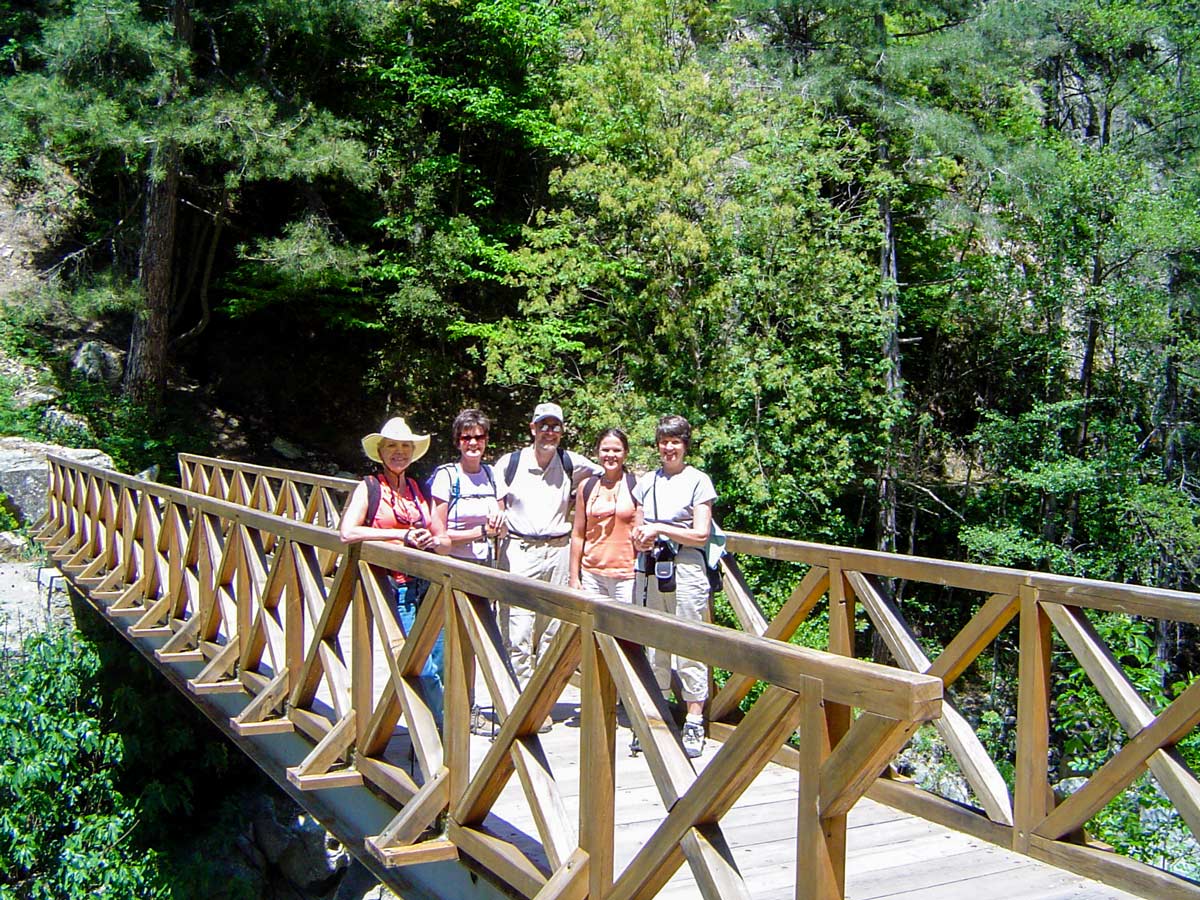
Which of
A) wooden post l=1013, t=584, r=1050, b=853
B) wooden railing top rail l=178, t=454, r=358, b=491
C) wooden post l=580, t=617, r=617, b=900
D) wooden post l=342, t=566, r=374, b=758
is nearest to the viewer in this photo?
A: wooden post l=580, t=617, r=617, b=900

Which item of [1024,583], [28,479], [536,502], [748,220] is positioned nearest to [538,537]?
[536,502]

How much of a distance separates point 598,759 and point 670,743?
0.30m

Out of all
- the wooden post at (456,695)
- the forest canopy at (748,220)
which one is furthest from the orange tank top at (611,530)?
the forest canopy at (748,220)

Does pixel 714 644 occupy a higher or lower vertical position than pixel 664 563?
higher

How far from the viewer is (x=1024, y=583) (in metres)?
3.62

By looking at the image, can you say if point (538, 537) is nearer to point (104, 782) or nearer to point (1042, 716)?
point (1042, 716)

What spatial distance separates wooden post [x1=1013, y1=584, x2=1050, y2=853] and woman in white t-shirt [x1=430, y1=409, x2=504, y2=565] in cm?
232

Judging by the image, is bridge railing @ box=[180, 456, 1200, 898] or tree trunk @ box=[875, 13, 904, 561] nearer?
bridge railing @ box=[180, 456, 1200, 898]

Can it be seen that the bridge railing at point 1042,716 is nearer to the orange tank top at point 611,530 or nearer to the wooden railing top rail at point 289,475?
the orange tank top at point 611,530

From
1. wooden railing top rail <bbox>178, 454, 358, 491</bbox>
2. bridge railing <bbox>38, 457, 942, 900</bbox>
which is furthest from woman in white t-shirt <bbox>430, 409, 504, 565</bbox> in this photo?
wooden railing top rail <bbox>178, 454, 358, 491</bbox>

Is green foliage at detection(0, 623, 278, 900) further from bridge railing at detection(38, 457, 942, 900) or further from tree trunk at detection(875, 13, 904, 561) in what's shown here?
tree trunk at detection(875, 13, 904, 561)

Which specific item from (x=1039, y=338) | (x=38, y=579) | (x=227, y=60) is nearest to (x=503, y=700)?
(x=38, y=579)

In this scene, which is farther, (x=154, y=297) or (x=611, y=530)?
(x=154, y=297)

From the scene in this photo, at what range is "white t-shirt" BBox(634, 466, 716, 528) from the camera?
4.41 meters
